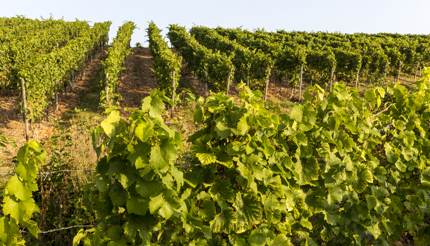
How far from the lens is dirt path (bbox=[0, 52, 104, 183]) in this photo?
598 inches

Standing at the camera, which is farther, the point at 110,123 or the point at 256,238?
the point at 256,238

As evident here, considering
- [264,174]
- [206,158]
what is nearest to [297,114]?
[264,174]

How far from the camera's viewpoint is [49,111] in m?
19.9

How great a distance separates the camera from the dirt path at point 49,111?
15.2 metres

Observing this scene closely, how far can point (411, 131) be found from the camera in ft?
19.2

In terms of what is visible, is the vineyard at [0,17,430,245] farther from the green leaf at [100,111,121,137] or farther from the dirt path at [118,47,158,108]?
the dirt path at [118,47,158,108]

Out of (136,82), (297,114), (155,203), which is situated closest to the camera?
(155,203)

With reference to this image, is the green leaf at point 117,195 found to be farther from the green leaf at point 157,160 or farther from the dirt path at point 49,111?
the dirt path at point 49,111

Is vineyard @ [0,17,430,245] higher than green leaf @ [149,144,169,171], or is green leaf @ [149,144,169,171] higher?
green leaf @ [149,144,169,171]

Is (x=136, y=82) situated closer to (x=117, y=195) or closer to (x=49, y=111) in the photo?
(x=49, y=111)


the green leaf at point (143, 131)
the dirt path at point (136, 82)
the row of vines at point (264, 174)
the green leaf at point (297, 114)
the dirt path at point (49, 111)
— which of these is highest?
the green leaf at point (143, 131)

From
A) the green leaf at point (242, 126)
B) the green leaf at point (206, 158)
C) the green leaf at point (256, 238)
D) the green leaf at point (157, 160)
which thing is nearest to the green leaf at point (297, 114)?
the green leaf at point (242, 126)

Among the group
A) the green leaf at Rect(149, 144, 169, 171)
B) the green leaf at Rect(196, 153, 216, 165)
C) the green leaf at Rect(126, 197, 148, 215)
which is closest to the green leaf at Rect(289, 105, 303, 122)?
the green leaf at Rect(196, 153, 216, 165)

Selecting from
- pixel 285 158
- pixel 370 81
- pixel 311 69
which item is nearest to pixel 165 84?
pixel 311 69
